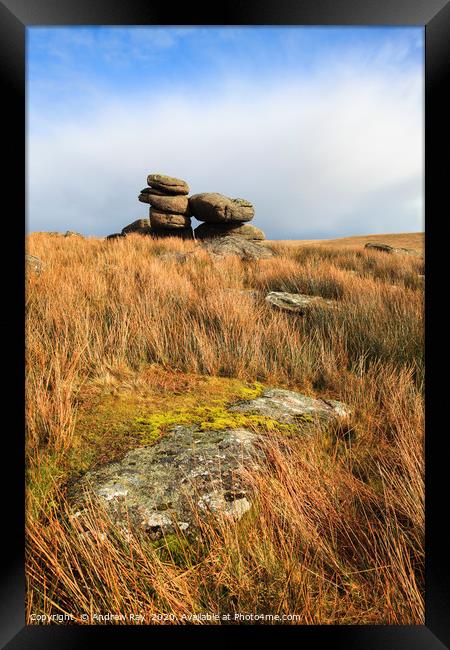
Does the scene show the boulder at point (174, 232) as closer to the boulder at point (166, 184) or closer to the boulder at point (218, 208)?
the boulder at point (218, 208)

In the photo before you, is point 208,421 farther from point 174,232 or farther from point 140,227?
point 140,227

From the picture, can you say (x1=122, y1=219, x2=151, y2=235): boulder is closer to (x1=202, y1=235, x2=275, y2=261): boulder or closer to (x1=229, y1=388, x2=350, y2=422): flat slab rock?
(x1=202, y1=235, x2=275, y2=261): boulder

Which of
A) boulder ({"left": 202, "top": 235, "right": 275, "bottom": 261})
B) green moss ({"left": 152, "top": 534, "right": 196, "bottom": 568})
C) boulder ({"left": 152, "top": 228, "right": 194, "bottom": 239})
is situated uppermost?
boulder ({"left": 152, "top": 228, "right": 194, "bottom": 239})

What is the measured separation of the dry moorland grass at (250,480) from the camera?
1.25 m

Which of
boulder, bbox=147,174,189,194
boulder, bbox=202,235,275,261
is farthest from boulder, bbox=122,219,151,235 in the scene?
boulder, bbox=202,235,275,261

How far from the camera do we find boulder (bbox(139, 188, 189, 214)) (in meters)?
14.7

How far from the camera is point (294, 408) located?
2.19m

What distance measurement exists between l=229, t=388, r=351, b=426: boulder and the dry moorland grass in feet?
0.36

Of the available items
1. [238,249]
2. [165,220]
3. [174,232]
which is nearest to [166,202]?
[165,220]

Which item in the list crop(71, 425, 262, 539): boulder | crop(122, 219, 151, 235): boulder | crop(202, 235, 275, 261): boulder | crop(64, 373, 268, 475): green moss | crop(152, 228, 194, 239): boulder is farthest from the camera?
crop(122, 219, 151, 235): boulder

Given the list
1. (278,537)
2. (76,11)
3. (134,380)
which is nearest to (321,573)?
(278,537)

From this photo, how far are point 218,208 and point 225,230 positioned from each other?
1.08 m

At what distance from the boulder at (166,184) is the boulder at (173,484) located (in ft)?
47.9
